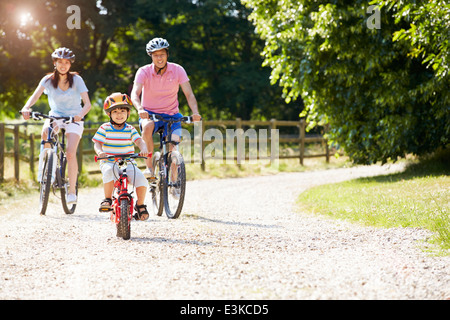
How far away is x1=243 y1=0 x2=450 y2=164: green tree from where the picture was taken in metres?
11.1

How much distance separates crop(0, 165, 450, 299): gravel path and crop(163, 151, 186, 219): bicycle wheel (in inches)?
7.9

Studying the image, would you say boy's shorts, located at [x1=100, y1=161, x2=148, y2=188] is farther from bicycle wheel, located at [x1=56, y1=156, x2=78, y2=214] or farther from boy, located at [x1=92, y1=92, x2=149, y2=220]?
bicycle wheel, located at [x1=56, y1=156, x2=78, y2=214]

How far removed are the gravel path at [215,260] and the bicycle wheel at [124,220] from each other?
0.09 metres

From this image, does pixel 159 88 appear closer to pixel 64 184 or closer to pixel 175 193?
pixel 175 193

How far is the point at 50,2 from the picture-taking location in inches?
978

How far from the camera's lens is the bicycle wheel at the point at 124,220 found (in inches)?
228

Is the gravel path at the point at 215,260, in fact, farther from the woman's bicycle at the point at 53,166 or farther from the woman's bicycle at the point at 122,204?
the woman's bicycle at the point at 53,166

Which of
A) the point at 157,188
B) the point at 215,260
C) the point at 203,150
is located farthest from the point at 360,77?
the point at 215,260

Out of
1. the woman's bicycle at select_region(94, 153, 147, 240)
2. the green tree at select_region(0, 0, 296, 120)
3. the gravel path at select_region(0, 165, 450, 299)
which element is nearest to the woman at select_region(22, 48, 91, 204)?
the gravel path at select_region(0, 165, 450, 299)

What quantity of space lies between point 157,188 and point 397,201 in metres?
3.23

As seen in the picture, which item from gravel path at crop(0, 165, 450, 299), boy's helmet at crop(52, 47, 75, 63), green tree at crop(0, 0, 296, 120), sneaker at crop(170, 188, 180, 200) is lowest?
gravel path at crop(0, 165, 450, 299)

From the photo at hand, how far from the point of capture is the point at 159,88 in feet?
24.6

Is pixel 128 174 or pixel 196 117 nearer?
pixel 128 174

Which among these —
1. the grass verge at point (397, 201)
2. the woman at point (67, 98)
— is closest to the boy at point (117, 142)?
the woman at point (67, 98)
